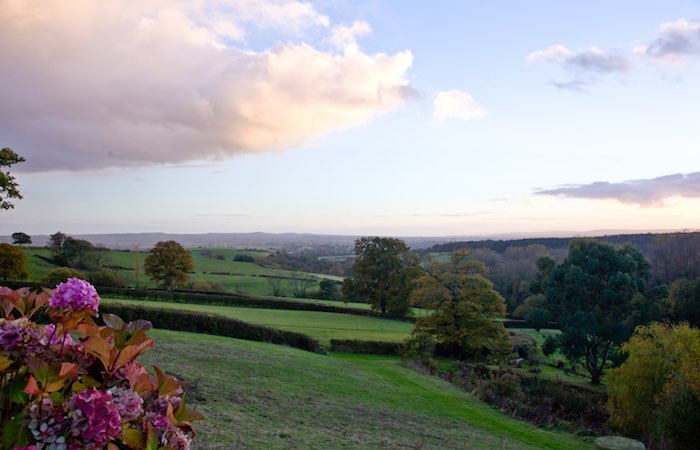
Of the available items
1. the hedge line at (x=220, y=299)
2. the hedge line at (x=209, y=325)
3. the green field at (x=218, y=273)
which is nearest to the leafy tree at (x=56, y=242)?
the green field at (x=218, y=273)

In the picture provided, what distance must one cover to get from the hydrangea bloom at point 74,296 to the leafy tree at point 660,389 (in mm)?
25414

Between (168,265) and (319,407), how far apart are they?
47.0 metres

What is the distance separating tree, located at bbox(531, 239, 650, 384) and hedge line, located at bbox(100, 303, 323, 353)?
20.8 meters

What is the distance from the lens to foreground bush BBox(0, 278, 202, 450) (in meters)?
2.13

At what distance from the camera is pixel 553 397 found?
31.6 m

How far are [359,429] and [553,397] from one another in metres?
22.4

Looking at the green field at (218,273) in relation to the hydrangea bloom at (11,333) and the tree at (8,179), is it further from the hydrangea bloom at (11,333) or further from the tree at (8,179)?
the hydrangea bloom at (11,333)

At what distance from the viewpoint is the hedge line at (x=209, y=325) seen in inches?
1043

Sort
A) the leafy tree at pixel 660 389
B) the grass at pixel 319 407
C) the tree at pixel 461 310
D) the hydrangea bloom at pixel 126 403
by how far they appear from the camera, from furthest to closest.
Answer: the tree at pixel 461 310, the leafy tree at pixel 660 389, the grass at pixel 319 407, the hydrangea bloom at pixel 126 403

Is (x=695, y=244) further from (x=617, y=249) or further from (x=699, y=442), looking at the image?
(x=699, y=442)

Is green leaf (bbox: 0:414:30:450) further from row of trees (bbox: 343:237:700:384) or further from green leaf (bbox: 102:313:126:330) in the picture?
row of trees (bbox: 343:237:700:384)

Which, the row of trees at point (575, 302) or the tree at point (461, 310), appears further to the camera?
the row of trees at point (575, 302)

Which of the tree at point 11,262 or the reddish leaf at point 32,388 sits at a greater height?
the reddish leaf at point 32,388

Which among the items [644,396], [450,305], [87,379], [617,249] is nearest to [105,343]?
[87,379]
